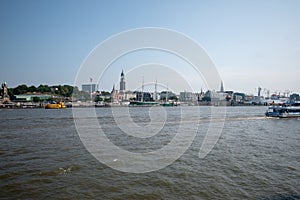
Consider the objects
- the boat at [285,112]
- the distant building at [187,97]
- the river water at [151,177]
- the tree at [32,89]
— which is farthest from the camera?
the distant building at [187,97]

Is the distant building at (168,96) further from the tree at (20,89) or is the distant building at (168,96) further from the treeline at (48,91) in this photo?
the tree at (20,89)

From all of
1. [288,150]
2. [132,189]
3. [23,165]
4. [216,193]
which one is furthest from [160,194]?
[288,150]

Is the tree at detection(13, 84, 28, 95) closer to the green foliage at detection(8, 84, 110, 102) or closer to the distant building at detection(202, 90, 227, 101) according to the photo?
the green foliage at detection(8, 84, 110, 102)

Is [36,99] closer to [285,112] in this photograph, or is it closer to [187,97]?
[285,112]

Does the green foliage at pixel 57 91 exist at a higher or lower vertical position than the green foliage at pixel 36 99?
higher

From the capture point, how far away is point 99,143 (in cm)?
1459

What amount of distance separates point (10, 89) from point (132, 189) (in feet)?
345

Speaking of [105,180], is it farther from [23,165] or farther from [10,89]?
[10,89]

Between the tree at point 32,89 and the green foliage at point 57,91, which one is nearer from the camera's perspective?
the green foliage at point 57,91

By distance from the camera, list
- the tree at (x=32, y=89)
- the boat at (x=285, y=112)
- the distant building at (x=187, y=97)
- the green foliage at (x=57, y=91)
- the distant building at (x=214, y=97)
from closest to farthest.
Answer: the boat at (x=285, y=112) → the green foliage at (x=57, y=91) → the tree at (x=32, y=89) → the distant building at (x=214, y=97) → the distant building at (x=187, y=97)

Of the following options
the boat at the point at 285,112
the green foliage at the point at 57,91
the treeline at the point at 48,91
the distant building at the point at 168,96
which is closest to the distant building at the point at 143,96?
the distant building at the point at 168,96

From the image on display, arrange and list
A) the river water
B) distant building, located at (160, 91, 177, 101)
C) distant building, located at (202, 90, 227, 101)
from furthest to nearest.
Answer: distant building, located at (160, 91, 177, 101) < distant building, located at (202, 90, 227, 101) < the river water

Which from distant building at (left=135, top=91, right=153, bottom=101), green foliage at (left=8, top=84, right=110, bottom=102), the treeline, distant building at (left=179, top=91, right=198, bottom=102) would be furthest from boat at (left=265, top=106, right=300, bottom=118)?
distant building at (left=179, top=91, right=198, bottom=102)

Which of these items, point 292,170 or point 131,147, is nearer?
point 292,170
